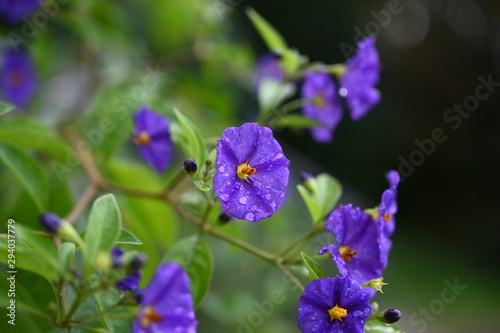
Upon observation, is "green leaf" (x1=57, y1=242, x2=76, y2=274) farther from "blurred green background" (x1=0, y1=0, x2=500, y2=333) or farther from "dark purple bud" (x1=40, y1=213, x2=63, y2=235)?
"blurred green background" (x1=0, y1=0, x2=500, y2=333)

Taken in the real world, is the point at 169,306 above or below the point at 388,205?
below

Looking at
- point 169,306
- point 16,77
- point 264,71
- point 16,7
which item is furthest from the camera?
point 264,71

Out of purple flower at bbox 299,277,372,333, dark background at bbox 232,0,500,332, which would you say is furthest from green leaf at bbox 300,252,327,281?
dark background at bbox 232,0,500,332

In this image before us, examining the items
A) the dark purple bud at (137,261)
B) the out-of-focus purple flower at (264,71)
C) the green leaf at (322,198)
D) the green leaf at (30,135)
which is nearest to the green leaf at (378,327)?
the green leaf at (322,198)

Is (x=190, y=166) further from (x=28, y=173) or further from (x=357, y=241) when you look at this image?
(x=28, y=173)

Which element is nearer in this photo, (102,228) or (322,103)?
(102,228)

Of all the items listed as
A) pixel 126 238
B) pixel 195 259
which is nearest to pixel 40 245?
pixel 126 238
